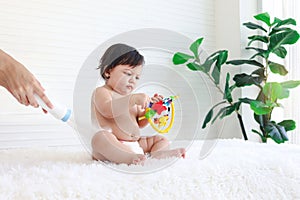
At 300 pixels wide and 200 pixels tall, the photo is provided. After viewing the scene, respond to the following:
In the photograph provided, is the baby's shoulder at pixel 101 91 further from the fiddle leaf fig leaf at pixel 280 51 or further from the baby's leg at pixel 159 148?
the fiddle leaf fig leaf at pixel 280 51

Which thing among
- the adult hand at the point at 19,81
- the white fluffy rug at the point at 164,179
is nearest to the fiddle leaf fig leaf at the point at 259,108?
the white fluffy rug at the point at 164,179

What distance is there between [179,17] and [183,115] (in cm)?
152

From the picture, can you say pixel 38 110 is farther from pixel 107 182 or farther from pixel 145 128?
pixel 107 182

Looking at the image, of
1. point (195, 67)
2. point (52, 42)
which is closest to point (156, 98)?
point (195, 67)

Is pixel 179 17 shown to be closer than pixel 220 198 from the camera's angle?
No

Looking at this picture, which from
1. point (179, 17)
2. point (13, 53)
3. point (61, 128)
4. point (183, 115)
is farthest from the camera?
point (179, 17)

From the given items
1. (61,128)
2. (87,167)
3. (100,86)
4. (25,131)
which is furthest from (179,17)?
(87,167)

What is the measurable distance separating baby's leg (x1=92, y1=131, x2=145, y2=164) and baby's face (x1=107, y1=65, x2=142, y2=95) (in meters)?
0.13

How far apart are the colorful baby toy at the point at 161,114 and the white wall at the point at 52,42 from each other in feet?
3.37

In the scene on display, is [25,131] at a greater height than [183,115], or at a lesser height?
lesser

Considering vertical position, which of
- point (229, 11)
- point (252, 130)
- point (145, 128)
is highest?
point (229, 11)

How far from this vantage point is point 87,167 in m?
0.97

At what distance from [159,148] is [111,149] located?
16cm

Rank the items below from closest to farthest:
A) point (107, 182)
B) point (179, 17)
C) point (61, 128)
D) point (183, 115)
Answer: point (107, 182) < point (183, 115) < point (61, 128) < point (179, 17)
